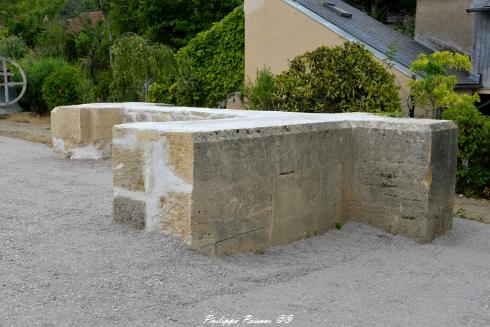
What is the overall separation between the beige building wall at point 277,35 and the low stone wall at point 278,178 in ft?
29.0

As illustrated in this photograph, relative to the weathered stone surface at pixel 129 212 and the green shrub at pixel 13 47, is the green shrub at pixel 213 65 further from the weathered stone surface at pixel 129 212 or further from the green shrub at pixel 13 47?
the green shrub at pixel 13 47

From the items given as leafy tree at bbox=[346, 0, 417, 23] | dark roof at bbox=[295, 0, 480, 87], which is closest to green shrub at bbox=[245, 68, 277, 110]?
dark roof at bbox=[295, 0, 480, 87]

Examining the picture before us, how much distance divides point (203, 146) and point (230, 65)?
44.7 ft

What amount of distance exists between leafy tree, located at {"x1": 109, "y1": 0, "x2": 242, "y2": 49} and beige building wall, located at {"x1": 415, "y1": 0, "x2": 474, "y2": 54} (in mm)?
9217

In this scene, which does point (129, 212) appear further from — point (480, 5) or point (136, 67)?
point (480, 5)

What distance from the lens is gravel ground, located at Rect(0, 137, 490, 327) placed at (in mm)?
3635

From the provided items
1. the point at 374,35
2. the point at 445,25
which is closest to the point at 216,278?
the point at 374,35

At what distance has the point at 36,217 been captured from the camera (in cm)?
543

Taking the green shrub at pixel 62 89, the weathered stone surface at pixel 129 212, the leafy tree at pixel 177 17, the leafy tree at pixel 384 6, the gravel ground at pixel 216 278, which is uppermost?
the leafy tree at pixel 384 6

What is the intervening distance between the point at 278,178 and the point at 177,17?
21958mm

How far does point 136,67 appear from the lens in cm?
1678

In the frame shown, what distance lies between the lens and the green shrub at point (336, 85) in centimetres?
1059

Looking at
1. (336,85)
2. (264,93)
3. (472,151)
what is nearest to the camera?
(472,151)

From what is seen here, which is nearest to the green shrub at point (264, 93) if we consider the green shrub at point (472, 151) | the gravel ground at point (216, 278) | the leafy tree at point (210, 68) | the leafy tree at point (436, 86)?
the leafy tree at point (436, 86)
